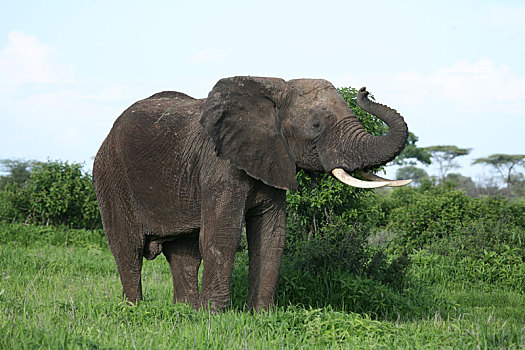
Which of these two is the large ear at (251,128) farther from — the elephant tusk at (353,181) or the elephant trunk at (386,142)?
→ the elephant trunk at (386,142)

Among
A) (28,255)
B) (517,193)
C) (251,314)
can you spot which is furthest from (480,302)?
(517,193)

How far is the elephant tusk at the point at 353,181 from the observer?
19.7 feet

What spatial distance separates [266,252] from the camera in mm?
6590

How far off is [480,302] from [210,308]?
16.5 feet

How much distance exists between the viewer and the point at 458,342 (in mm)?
5371

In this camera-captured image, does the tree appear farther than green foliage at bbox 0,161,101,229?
Yes

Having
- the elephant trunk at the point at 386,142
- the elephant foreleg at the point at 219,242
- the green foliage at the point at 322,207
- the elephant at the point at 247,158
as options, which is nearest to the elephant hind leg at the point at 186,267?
the elephant at the point at 247,158

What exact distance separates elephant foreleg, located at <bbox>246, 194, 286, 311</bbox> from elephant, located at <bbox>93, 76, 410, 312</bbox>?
1 centimetres

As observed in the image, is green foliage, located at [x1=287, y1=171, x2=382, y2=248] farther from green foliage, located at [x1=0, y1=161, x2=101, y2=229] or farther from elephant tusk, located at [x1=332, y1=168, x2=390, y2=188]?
green foliage, located at [x1=0, y1=161, x2=101, y2=229]

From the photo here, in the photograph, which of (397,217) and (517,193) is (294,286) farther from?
(517,193)

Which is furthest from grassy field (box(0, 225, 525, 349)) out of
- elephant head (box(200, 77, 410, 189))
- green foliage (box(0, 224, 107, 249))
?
green foliage (box(0, 224, 107, 249))

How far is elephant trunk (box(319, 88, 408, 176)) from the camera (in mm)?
5953

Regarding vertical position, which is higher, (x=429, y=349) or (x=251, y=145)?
(x=251, y=145)

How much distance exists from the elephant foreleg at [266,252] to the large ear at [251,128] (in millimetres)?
463
